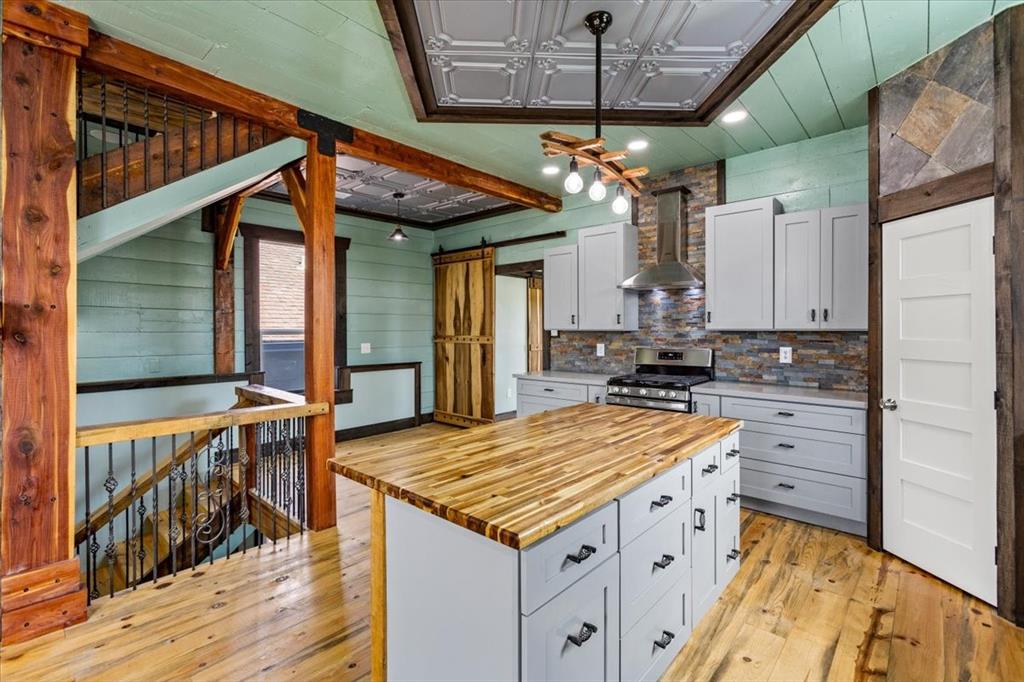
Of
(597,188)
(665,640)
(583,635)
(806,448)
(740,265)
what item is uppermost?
(597,188)

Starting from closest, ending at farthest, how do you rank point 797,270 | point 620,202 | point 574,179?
point 574,179, point 620,202, point 797,270

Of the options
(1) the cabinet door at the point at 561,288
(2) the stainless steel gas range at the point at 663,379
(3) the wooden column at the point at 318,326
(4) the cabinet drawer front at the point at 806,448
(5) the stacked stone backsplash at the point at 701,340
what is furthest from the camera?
(1) the cabinet door at the point at 561,288

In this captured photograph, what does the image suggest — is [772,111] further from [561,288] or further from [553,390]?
[553,390]

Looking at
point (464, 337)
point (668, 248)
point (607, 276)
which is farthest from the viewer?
point (464, 337)

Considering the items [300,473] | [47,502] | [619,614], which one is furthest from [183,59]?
[619,614]

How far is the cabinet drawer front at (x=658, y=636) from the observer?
1666 mm

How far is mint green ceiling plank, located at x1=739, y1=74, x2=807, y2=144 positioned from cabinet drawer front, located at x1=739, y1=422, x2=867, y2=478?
2211 mm

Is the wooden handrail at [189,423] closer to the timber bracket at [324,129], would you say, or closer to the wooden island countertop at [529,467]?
the wooden island countertop at [529,467]

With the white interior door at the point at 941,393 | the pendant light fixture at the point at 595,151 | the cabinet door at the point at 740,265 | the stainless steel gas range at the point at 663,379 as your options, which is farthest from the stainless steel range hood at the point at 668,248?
the pendant light fixture at the point at 595,151

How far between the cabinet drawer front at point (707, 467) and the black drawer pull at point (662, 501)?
0.97 ft

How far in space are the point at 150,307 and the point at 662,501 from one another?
4.74m

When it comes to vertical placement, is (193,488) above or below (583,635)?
below

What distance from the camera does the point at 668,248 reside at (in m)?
4.49

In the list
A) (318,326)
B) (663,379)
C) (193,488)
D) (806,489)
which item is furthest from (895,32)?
(193,488)
